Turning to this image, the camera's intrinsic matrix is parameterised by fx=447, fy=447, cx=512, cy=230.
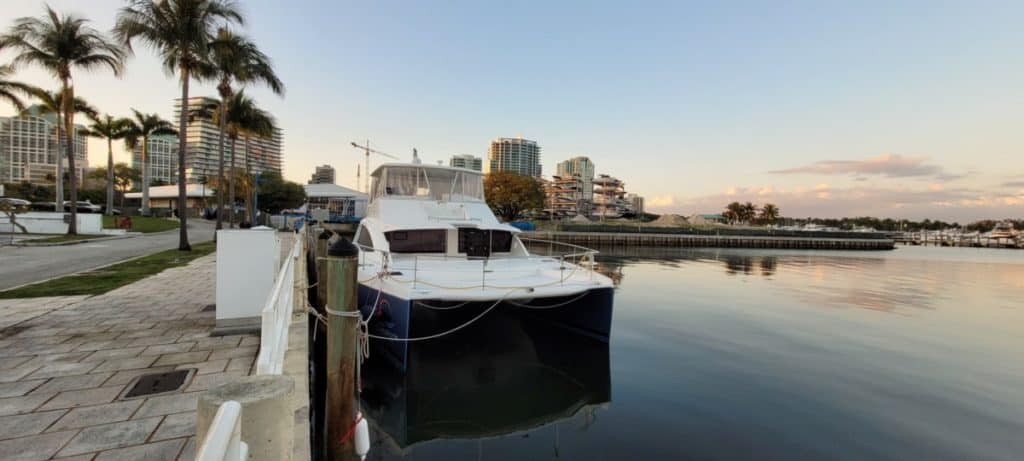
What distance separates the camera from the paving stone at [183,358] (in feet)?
16.3

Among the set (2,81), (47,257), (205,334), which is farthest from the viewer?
(2,81)

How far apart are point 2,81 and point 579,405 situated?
35626 mm

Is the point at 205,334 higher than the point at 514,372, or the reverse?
the point at 205,334

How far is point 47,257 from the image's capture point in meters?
14.8

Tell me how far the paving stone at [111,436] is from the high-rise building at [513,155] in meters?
166

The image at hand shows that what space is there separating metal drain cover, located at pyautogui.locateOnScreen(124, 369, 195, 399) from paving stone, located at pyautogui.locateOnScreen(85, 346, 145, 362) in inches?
38.0

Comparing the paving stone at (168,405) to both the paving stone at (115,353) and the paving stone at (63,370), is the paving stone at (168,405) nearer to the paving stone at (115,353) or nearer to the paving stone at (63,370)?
the paving stone at (63,370)

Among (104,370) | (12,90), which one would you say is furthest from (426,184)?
(12,90)

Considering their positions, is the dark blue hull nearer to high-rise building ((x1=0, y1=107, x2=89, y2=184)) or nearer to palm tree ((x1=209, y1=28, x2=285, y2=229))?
palm tree ((x1=209, y1=28, x2=285, y2=229))

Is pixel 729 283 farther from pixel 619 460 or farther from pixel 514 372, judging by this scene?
pixel 619 460

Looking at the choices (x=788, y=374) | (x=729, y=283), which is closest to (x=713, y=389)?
(x=788, y=374)

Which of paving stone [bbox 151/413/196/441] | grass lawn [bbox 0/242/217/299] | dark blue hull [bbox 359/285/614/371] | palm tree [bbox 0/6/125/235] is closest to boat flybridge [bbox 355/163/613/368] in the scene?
dark blue hull [bbox 359/285/614/371]

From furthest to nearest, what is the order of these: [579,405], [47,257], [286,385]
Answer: [47,257], [579,405], [286,385]

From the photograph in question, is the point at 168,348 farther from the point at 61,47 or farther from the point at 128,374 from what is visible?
the point at 61,47
